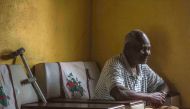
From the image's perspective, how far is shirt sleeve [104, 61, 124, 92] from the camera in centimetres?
299

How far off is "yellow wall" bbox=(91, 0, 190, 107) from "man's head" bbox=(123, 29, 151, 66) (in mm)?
604

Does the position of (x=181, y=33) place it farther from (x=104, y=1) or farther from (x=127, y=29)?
(x=104, y=1)

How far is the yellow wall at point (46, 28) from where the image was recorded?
120 inches

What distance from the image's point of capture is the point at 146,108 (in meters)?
2.98

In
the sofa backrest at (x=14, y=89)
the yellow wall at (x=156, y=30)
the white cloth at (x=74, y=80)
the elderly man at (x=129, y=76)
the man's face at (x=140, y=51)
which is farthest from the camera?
the yellow wall at (x=156, y=30)

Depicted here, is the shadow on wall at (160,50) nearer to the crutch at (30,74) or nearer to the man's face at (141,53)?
the man's face at (141,53)

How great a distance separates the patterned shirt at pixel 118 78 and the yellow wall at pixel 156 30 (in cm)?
46

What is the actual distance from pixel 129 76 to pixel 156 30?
2.55 feet

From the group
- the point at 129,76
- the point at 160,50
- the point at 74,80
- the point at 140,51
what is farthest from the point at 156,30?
the point at 74,80

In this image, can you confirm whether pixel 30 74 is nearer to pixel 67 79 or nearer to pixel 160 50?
pixel 67 79

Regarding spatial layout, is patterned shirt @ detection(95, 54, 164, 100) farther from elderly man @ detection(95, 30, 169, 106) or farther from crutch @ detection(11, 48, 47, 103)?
crutch @ detection(11, 48, 47, 103)

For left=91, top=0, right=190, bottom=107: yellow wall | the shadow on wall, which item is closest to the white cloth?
left=91, top=0, right=190, bottom=107: yellow wall

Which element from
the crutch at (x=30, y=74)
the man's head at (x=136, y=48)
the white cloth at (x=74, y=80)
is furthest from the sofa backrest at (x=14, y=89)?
the man's head at (x=136, y=48)

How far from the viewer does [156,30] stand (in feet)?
12.4
